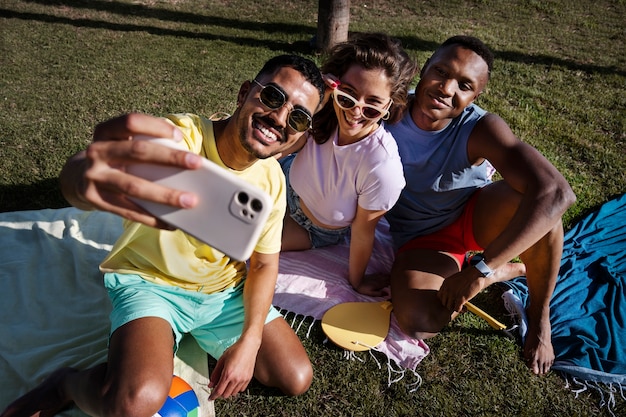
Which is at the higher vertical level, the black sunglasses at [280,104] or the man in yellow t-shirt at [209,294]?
the black sunglasses at [280,104]

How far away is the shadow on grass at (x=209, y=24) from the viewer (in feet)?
22.8

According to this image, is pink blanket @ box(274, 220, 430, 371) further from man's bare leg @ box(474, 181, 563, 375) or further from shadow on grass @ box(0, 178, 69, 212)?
shadow on grass @ box(0, 178, 69, 212)

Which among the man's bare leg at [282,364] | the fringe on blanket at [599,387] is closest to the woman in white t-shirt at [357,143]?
the man's bare leg at [282,364]

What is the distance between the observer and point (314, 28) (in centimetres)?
759

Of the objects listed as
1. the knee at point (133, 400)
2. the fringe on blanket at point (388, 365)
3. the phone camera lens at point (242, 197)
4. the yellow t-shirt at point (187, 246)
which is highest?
the phone camera lens at point (242, 197)

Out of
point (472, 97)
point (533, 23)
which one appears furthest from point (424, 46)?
point (472, 97)

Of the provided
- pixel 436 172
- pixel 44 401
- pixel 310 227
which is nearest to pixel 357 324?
pixel 310 227

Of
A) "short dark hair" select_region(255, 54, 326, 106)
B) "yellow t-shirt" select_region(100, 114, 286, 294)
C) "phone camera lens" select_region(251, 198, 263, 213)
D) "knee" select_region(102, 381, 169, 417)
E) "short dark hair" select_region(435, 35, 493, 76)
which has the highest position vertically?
"short dark hair" select_region(435, 35, 493, 76)

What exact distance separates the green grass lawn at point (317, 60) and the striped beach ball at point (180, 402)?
254mm

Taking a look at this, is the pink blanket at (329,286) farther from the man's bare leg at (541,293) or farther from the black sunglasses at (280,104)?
the black sunglasses at (280,104)

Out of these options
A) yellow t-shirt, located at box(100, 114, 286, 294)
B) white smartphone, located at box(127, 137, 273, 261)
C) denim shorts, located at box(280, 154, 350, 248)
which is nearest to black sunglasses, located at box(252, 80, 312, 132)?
yellow t-shirt, located at box(100, 114, 286, 294)

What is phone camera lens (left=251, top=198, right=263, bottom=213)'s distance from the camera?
1488 millimetres

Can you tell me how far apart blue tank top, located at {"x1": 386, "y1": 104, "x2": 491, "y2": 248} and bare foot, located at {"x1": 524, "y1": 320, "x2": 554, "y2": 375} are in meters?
0.87

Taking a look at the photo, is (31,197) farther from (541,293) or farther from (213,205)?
(541,293)
